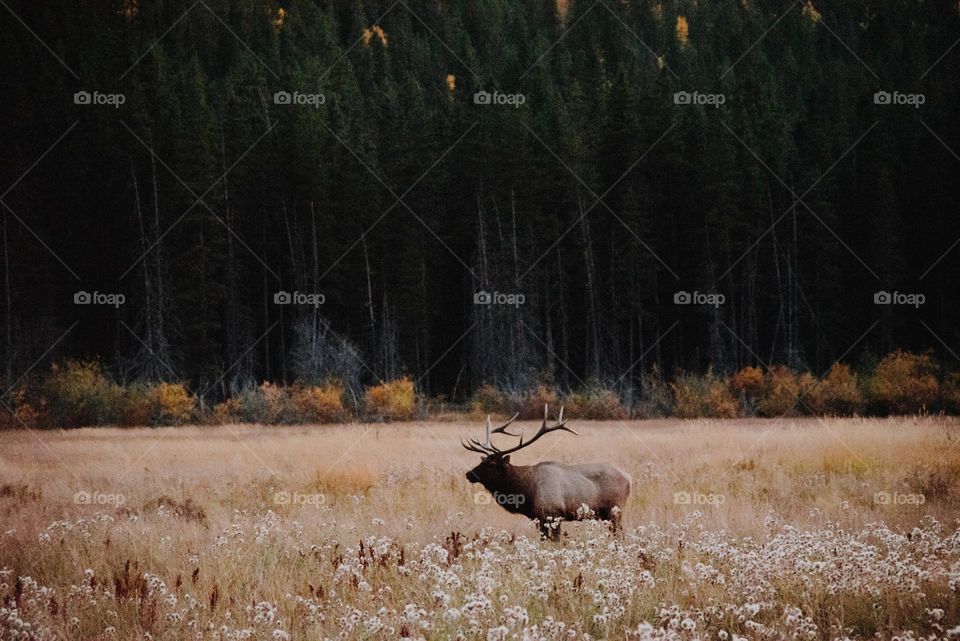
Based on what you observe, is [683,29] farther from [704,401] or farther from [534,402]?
[534,402]

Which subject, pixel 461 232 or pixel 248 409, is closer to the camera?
pixel 248 409

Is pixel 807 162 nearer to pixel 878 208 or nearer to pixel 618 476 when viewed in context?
pixel 878 208

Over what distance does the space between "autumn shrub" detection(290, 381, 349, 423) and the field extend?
29.8ft

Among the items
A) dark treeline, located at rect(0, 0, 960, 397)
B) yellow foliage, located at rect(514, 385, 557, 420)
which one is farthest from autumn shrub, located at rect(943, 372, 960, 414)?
yellow foliage, located at rect(514, 385, 557, 420)

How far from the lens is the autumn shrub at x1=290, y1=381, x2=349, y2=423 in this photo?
1071 inches

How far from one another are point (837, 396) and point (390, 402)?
50.4ft

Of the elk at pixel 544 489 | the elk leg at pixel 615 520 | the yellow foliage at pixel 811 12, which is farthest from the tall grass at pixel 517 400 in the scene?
the yellow foliage at pixel 811 12

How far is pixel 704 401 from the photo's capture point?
27047 mm

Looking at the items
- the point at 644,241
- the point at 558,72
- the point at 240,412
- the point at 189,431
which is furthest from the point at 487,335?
the point at 558,72

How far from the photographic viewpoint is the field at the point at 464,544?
575cm

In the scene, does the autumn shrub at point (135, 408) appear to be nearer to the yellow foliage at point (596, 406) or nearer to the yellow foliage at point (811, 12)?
the yellow foliage at point (596, 406)

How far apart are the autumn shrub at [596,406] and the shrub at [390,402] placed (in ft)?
18.2

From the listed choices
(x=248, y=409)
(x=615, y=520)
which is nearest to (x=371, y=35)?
(x=248, y=409)

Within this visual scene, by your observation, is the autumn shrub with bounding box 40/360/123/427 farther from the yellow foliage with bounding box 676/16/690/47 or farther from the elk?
the yellow foliage with bounding box 676/16/690/47
